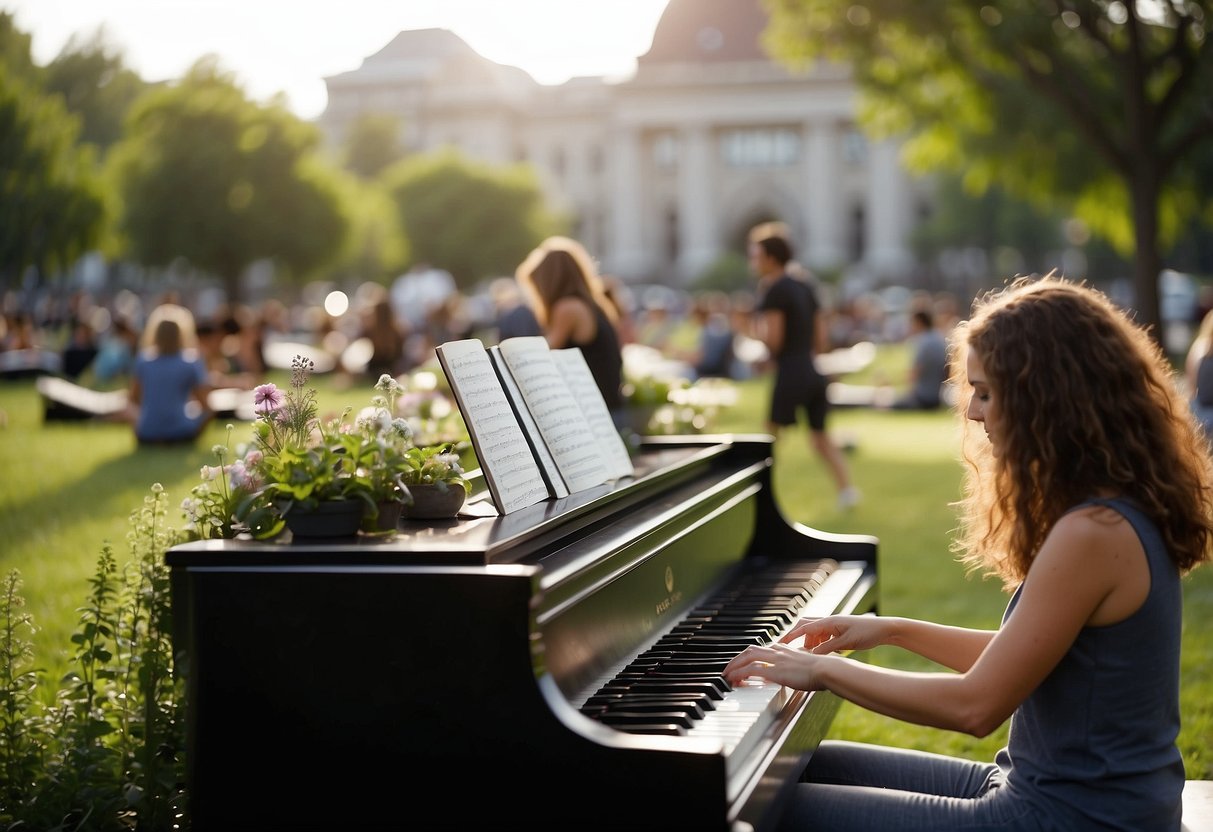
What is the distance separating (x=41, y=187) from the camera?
34.1 meters

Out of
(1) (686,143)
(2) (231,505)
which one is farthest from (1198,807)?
(1) (686,143)

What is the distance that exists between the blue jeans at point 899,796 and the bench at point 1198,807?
0.53 m

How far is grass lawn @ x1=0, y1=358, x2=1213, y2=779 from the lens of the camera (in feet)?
19.1

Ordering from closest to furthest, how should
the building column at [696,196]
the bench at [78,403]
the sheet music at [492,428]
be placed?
the sheet music at [492,428], the bench at [78,403], the building column at [696,196]

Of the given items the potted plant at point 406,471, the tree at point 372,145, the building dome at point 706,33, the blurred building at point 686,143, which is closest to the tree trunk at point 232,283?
the blurred building at point 686,143

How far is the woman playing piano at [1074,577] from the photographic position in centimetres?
242

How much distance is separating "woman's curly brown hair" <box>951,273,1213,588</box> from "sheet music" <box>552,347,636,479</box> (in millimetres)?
1323

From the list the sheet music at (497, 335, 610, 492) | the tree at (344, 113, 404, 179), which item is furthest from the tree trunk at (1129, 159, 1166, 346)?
the tree at (344, 113, 404, 179)

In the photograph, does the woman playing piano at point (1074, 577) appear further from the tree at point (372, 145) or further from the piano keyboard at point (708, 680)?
the tree at point (372, 145)

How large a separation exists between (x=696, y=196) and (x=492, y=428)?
77312 mm

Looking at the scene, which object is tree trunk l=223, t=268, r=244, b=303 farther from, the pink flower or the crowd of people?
the crowd of people

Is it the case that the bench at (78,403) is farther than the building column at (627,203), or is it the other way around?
the building column at (627,203)

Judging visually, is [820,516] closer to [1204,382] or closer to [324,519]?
[1204,382]

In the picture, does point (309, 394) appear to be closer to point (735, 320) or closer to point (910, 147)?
point (910, 147)
